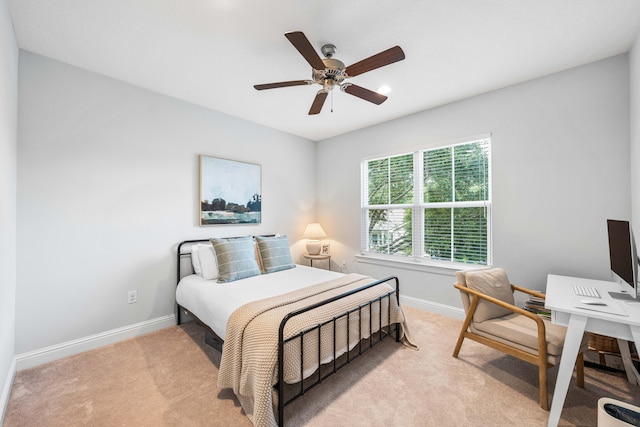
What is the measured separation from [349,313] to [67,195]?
2.71 m

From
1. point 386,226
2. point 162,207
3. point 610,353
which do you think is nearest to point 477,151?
point 386,226

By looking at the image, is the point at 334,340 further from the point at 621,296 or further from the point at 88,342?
the point at 88,342

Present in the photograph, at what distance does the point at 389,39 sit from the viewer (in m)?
2.08

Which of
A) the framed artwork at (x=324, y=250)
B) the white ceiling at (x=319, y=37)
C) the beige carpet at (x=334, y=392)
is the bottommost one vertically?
the beige carpet at (x=334, y=392)

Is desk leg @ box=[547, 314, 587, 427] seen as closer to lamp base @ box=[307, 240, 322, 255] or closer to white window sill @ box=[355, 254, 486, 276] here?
white window sill @ box=[355, 254, 486, 276]

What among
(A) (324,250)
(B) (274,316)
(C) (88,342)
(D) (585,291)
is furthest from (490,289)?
(C) (88,342)

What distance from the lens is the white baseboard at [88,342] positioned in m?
2.26

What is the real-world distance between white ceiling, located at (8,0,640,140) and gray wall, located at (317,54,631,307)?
0.21m

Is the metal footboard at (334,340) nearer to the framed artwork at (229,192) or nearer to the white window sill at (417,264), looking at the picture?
the white window sill at (417,264)

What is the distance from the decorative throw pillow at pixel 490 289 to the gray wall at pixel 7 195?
131 inches

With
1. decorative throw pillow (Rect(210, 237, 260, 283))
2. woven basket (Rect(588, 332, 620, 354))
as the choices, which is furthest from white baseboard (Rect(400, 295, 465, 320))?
decorative throw pillow (Rect(210, 237, 260, 283))

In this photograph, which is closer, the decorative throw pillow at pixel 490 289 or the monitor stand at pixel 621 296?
the monitor stand at pixel 621 296

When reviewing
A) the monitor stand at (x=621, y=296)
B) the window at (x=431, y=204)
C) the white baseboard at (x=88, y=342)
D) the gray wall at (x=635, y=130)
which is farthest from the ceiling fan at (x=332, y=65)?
the white baseboard at (x=88, y=342)

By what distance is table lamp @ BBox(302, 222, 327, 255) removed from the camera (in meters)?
4.29
